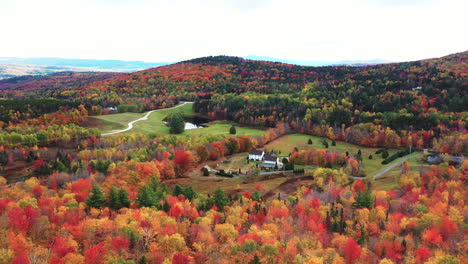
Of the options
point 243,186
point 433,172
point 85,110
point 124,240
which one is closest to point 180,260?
point 124,240

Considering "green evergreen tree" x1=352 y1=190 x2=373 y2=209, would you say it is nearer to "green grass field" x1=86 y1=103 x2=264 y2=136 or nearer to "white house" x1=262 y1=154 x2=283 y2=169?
"white house" x1=262 y1=154 x2=283 y2=169

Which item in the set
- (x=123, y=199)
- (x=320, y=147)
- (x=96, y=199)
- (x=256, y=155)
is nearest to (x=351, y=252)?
(x=123, y=199)

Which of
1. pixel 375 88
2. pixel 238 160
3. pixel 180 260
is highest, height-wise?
pixel 375 88

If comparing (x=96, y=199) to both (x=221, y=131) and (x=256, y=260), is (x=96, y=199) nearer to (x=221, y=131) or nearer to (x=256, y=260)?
(x=256, y=260)

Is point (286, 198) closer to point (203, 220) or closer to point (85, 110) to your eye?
point (203, 220)

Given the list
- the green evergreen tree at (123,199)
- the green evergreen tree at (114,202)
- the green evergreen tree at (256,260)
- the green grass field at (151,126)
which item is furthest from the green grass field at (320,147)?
the green evergreen tree at (114,202)

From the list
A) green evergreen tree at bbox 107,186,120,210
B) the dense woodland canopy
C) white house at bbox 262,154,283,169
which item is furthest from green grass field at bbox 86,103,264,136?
green evergreen tree at bbox 107,186,120,210
